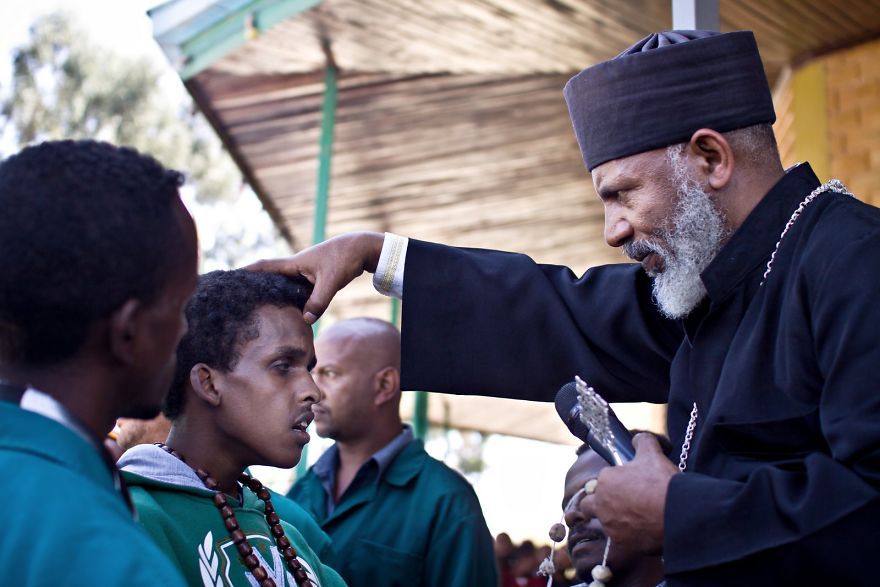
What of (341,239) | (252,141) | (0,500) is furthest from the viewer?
(252,141)

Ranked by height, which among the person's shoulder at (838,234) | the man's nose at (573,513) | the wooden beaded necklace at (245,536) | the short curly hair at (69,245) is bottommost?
the man's nose at (573,513)

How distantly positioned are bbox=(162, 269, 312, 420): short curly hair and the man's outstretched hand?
0.05 meters

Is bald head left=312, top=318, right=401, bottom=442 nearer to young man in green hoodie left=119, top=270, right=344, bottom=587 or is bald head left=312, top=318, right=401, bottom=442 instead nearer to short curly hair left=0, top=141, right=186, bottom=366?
young man in green hoodie left=119, top=270, right=344, bottom=587

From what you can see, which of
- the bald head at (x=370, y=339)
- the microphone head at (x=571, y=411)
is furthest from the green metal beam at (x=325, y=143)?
the microphone head at (x=571, y=411)

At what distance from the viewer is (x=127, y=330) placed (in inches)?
75.9

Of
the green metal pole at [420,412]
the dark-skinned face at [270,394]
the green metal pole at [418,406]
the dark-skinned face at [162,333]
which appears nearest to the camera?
the dark-skinned face at [162,333]

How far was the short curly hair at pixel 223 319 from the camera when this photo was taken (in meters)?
3.33

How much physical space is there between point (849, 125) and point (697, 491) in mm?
4704

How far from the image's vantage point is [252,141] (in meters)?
8.41

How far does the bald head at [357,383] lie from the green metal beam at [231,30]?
2.01 meters

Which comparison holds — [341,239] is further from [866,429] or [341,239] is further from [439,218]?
[439,218]

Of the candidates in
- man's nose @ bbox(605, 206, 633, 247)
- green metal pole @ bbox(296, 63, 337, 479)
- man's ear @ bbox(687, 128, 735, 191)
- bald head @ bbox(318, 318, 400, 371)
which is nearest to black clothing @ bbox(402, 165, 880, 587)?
man's ear @ bbox(687, 128, 735, 191)

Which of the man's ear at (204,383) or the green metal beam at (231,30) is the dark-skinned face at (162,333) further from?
the green metal beam at (231,30)

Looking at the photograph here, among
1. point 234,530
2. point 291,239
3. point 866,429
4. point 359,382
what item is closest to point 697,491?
point 866,429
